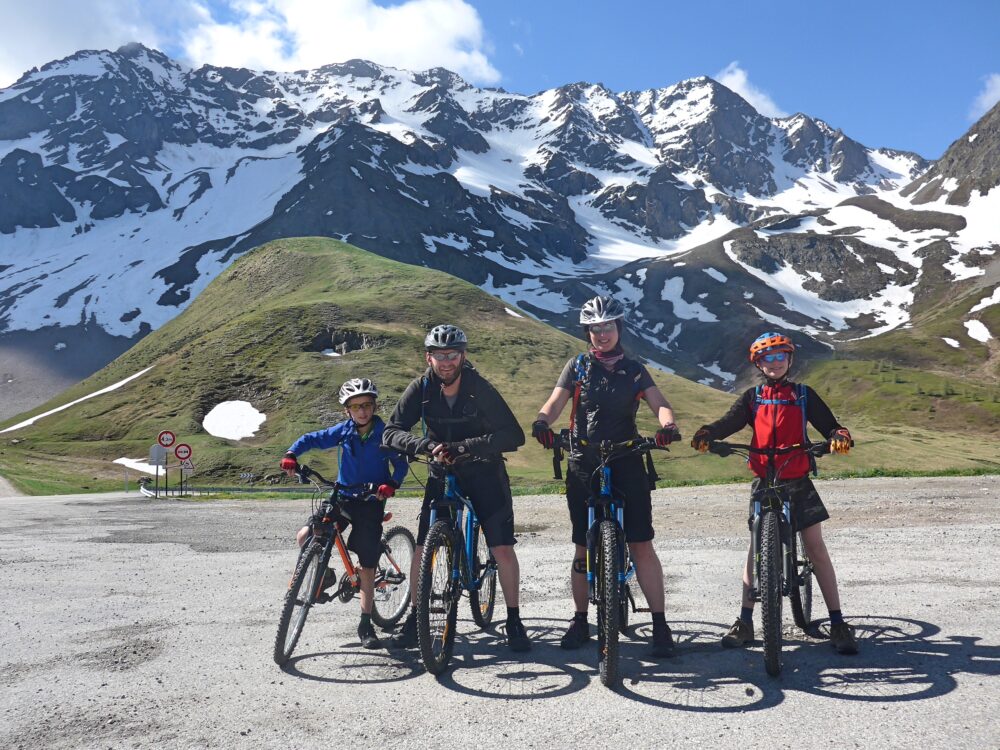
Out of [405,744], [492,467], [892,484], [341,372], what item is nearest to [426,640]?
[405,744]

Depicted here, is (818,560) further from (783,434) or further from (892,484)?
(892,484)

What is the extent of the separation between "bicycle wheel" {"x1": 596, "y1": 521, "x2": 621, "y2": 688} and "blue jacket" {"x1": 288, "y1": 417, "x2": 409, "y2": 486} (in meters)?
2.26

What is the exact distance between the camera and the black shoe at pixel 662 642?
21.2 ft

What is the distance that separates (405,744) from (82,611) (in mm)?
5573

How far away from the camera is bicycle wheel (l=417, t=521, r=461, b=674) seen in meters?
6.01

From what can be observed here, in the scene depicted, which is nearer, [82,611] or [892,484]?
[82,611]

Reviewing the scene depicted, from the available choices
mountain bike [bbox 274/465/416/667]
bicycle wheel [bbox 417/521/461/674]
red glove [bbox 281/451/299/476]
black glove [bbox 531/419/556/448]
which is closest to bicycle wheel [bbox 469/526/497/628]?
bicycle wheel [bbox 417/521/461/674]

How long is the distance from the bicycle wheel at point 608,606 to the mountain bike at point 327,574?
239 cm

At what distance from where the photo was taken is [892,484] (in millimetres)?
20719

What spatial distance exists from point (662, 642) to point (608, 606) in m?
1.03

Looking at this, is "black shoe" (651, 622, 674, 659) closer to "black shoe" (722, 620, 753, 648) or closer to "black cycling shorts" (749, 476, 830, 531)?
"black shoe" (722, 620, 753, 648)

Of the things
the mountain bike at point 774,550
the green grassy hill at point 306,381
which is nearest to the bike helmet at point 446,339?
the mountain bike at point 774,550

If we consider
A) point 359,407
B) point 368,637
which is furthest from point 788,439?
point 368,637

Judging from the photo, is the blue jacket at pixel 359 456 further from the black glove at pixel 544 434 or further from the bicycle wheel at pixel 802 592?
the bicycle wheel at pixel 802 592
